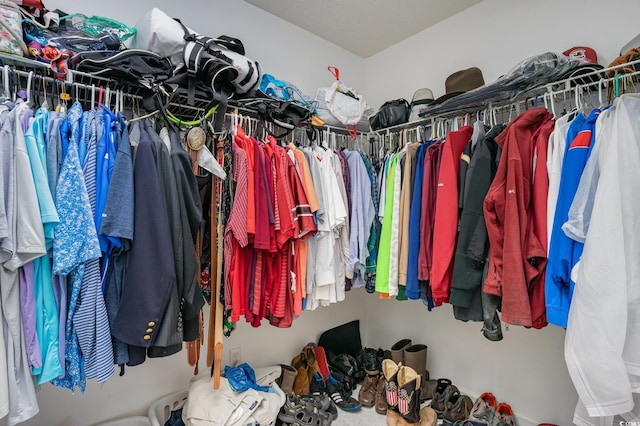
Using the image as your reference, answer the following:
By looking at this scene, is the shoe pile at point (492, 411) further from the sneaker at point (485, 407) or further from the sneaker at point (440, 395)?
the sneaker at point (440, 395)

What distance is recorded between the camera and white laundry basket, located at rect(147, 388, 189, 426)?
1.67 meters

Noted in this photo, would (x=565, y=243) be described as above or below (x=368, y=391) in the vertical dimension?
above

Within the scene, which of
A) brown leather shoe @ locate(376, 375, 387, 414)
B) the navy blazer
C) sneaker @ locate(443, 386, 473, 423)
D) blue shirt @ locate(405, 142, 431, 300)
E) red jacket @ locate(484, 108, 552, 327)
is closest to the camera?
the navy blazer

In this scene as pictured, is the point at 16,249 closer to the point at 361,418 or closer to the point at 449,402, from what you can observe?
the point at 361,418

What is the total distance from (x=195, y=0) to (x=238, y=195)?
1.35 meters

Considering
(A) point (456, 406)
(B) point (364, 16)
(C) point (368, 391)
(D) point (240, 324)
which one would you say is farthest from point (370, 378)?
(B) point (364, 16)

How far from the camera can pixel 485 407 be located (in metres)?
1.90

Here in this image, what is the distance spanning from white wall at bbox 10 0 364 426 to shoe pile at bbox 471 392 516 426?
1.10m

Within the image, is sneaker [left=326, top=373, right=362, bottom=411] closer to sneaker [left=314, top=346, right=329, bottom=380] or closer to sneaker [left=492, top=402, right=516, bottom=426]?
sneaker [left=314, top=346, right=329, bottom=380]

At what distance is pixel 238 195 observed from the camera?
1367mm

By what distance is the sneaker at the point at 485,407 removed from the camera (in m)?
1.85

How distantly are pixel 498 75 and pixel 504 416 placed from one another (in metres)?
2.08

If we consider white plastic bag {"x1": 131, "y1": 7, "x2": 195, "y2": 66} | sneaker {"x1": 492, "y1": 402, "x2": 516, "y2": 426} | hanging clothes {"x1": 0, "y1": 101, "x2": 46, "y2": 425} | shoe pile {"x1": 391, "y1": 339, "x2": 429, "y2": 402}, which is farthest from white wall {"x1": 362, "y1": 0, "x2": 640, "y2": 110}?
hanging clothes {"x1": 0, "y1": 101, "x2": 46, "y2": 425}

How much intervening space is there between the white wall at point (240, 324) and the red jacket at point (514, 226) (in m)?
1.51
